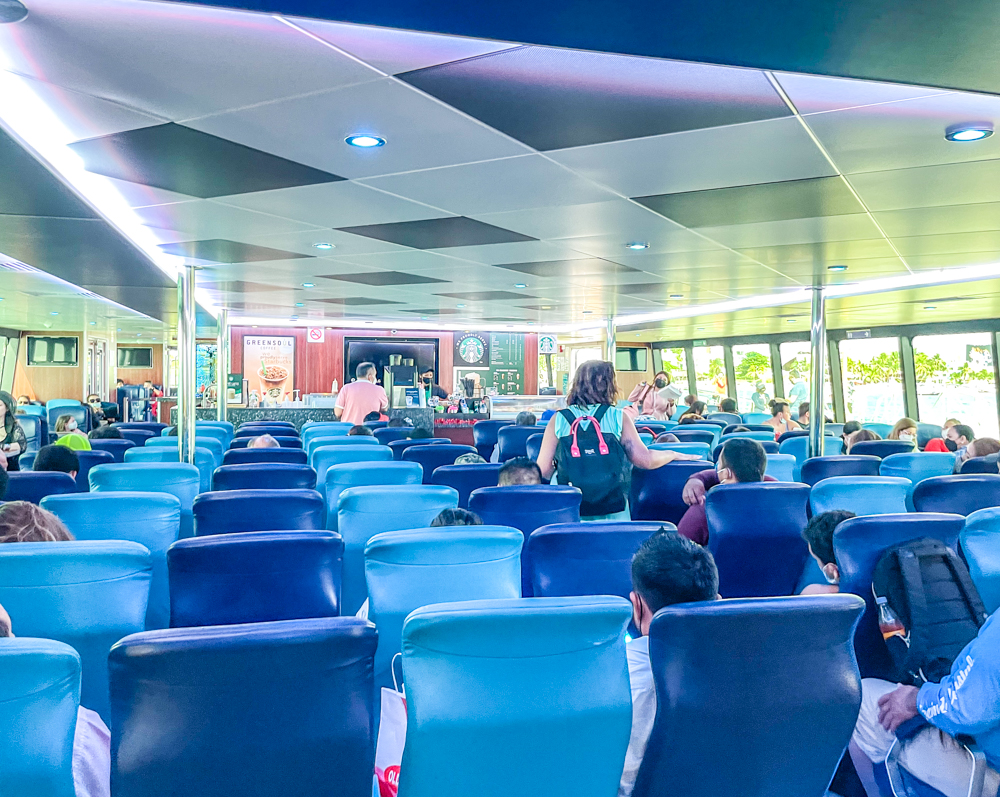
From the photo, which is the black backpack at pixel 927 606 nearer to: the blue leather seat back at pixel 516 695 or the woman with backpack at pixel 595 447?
the blue leather seat back at pixel 516 695

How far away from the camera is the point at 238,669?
1465mm

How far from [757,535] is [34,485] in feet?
13.6

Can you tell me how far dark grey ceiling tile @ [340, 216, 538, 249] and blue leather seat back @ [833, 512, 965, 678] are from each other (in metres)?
4.02

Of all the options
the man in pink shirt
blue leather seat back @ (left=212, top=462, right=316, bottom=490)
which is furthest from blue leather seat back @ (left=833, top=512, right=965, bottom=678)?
the man in pink shirt

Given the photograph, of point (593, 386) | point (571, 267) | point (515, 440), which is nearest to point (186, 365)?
point (515, 440)

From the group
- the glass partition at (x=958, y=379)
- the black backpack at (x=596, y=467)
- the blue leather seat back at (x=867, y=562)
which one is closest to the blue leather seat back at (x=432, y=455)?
the black backpack at (x=596, y=467)

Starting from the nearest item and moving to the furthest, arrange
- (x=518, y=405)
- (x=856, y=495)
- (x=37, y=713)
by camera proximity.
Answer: (x=37, y=713) < (x=856, y=495) < (x=518, y=405)

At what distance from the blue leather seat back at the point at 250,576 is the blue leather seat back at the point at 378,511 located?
3.26 ft

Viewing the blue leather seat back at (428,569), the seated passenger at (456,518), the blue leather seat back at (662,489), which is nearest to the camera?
the blue leather seat back at (428,569)

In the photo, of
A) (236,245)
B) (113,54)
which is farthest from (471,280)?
(113,54)

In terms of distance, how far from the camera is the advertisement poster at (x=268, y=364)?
709 inches

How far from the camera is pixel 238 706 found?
1.49 m

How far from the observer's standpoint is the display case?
12.9 meters

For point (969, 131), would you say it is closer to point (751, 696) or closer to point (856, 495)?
point (856, 495)
